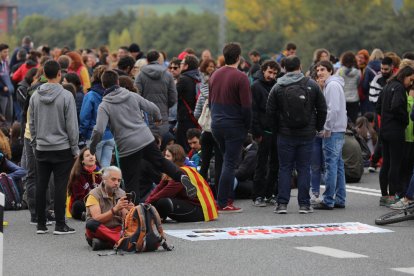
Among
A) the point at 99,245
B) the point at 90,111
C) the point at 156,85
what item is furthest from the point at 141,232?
→ the point at 156,85

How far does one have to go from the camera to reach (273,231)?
14109 millimetres

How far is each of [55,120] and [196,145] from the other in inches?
149

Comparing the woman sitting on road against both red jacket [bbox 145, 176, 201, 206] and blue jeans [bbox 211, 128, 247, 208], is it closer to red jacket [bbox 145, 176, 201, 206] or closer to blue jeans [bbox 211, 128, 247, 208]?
red jacket [bbox 145, 176, 201, 206]

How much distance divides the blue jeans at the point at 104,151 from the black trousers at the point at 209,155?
114 centimetres

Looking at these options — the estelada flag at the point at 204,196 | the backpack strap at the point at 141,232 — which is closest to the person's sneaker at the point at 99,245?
the backpack strap at the point at 141,232

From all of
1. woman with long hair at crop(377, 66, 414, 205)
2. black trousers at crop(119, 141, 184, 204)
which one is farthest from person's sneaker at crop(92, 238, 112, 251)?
woman with long hair at crop(377, 66, 414, 205)

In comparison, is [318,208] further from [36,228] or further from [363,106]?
[363,106]

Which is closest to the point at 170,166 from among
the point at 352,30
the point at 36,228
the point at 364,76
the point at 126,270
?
the point at 36,228

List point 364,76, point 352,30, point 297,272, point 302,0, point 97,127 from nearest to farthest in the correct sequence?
1. point 297,272
2. point 97,127
3. point 364,76
4. point 352,30
5. point 302,0

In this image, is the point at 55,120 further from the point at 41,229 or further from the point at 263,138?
the point at 263,138

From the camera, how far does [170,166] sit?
1481 centimetres

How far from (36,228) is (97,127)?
130 centimetres

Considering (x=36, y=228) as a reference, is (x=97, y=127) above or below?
above

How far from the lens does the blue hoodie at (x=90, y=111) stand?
16141 millimetres
